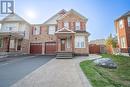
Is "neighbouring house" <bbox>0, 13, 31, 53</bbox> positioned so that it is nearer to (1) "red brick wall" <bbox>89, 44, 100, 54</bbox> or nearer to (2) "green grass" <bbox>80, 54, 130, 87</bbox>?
(1) "red brick wall" <bbox>89, 44, 100, 54</bbox>

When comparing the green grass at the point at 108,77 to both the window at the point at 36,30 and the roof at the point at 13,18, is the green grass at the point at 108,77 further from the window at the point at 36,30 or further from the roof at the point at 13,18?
the roof at the point at 13,18

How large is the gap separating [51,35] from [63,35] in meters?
7.11

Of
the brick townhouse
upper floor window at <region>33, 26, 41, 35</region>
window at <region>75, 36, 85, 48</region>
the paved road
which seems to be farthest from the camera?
upper floor window at <region>33, 26, 41, 35</region>

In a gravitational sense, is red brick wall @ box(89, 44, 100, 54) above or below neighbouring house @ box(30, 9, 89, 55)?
below

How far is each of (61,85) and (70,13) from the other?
67.2 feet

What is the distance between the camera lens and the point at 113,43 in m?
30.6

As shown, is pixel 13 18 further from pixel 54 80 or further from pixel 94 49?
pixel 54 80

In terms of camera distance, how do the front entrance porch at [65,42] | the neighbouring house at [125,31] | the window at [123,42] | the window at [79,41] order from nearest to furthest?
the front entrance porch at [65,42]
the neighbouring house at [125,31]
the window at [123,42]
the window at [79,41]

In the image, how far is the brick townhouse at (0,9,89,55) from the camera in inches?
894

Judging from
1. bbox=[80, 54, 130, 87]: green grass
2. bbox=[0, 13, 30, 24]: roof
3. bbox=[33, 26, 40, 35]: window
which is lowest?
bbox=[80, 54, 130, 87]: green grass

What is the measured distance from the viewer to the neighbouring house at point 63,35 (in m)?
22.1

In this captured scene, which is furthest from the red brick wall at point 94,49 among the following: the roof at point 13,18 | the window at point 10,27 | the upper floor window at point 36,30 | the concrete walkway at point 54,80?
the concrete walkway at point 54,80

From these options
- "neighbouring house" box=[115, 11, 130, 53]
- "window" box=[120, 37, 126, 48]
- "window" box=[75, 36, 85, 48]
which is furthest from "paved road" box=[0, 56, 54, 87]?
"window" box=[120, 37, 126, 48]

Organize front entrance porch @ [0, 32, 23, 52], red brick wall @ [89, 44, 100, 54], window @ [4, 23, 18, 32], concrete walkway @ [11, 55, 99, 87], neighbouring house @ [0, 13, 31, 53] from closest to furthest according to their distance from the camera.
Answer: concrete walkway @ [11, 55, 99, 87] < front entrance porch @ [0, 32, 23, 52] < neighbouring house @ [0, 13, 31, 53] < window @ [4, 23, 18, 32] < red brick wall @ [89, 44, 100, 54]
